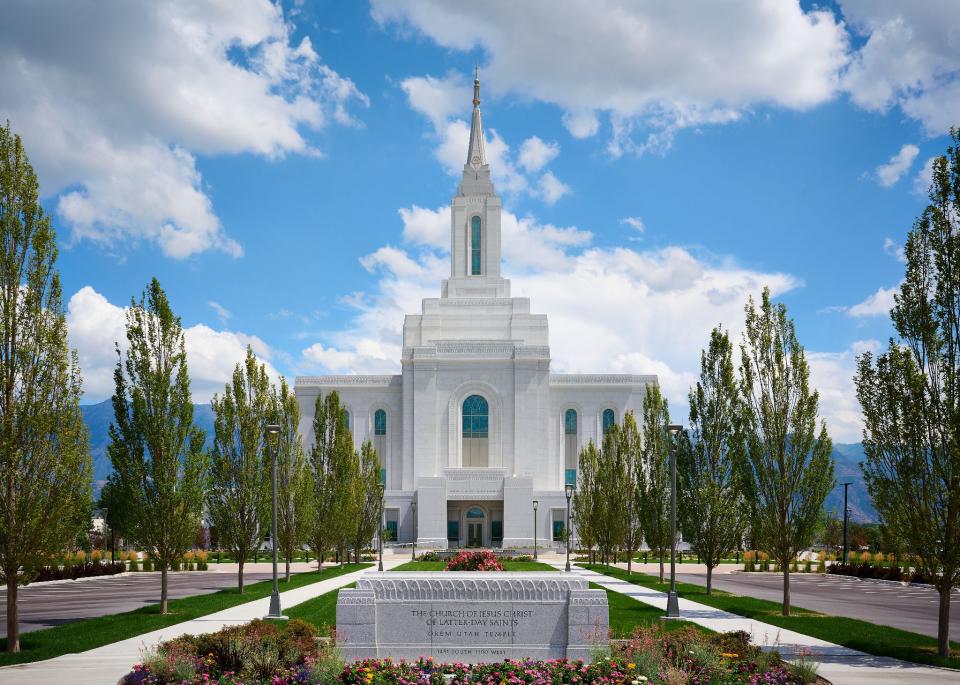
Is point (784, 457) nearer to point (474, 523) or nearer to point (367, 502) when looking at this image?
point (367, 502)

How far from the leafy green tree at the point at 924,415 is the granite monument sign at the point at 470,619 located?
759cm

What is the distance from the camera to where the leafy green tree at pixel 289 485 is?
99.9 feet

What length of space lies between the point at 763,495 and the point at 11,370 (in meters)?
17.9

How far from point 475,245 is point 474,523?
74.2 feet

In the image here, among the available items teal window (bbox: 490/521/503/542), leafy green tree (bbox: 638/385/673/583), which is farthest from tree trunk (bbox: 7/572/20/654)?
teal window (bbox: 490/521/503/542)

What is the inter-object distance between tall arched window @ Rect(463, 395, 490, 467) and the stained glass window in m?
11.6

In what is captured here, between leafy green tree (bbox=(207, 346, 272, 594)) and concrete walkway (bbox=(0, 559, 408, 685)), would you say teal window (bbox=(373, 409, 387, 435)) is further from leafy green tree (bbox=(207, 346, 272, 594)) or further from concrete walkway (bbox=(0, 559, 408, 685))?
concrete walkway (bbox=(0, 559, 408, 685))

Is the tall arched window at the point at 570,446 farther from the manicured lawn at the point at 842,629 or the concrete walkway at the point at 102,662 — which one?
the concrete walkway at the point at 102,662

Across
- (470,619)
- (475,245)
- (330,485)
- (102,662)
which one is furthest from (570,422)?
(470,619)

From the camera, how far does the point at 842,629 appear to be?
19.4 m

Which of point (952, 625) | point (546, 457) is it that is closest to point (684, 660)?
point (952, 625)

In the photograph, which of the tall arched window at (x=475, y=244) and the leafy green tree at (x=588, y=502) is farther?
Result: the tall arched window at (x=475, y=244)

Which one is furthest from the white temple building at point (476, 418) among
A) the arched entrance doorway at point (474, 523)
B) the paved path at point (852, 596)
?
the paved path at point (852, 596)

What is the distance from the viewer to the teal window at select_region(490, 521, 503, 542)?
199 feet
